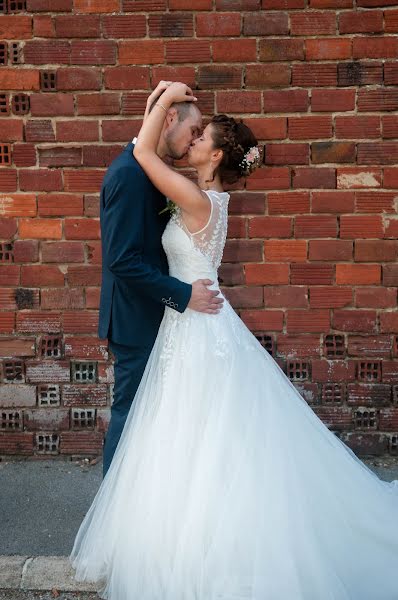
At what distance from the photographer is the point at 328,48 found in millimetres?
3881

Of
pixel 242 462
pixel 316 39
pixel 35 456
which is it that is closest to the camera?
pixel 242 462

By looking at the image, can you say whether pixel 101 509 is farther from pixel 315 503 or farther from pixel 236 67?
pixel 236 67

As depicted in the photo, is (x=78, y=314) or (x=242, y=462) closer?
(x=242, y=462)

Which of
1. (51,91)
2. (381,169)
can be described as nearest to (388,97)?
(381,169)

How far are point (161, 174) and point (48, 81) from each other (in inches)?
58.3

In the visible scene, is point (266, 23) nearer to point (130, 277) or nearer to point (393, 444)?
point (130, 277)

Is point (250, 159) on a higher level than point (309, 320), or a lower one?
higher

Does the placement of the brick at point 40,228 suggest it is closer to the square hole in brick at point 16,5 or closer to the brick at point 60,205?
the brick at point 60,205

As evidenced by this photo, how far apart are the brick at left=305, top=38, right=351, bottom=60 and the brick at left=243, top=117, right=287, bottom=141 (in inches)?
14.9

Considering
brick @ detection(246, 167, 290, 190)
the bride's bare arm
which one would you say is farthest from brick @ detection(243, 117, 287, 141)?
the bride's bare arm

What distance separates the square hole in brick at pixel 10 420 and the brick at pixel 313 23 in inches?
103

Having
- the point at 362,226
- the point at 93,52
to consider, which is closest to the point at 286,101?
the point at 362,226

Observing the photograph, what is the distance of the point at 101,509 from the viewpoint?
2.95m

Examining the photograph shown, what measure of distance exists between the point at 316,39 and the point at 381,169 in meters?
0.78
